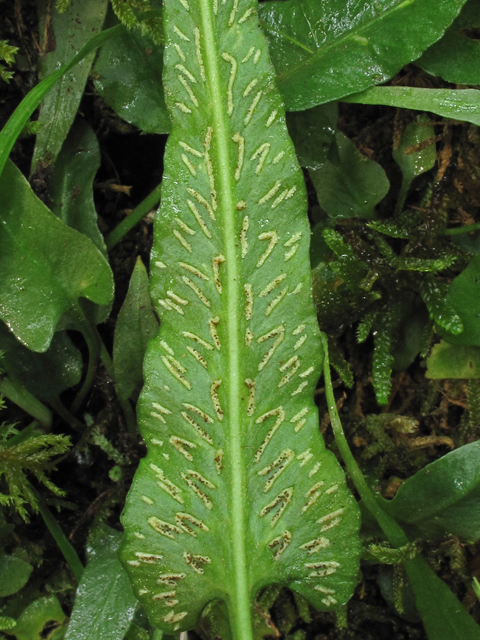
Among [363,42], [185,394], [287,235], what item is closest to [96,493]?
[185,394]

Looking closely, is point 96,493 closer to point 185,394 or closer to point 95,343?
point 95,343

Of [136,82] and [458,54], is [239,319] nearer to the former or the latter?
[136,82]

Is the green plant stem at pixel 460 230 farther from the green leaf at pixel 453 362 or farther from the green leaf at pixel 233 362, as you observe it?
the green leaf at pixel 233 362

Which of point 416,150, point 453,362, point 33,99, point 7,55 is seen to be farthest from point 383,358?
point 7,55

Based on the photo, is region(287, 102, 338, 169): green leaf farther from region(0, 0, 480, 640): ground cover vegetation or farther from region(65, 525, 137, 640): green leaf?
region(65, 525, 137, 640): green leaf

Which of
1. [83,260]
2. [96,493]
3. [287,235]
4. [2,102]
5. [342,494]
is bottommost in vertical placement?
[96,493]

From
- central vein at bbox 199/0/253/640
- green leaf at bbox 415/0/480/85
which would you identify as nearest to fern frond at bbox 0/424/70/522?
central vein at bbox 199/0/253/640

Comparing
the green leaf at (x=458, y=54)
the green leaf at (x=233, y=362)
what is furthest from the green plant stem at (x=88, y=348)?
the green leaf at (x=458, y=54)
